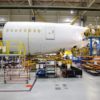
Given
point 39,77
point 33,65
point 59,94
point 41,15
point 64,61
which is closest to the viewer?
point 59,94

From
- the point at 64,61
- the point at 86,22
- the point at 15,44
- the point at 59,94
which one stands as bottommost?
the point at 59,94

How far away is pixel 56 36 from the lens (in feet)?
36.0

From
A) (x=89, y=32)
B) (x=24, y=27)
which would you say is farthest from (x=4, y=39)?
(x=89, y=32)

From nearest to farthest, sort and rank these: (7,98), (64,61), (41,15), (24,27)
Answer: (7,98) < (64,61) < (24,27) < (41,15)

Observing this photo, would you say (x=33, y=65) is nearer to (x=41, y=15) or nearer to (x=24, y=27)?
(x=24, y=27)

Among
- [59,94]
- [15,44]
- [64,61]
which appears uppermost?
[15,44]

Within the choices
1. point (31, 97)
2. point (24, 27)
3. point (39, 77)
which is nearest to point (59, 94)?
point (31, 97)

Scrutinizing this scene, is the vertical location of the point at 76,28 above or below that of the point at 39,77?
above

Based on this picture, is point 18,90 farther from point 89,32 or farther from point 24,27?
point 89,32

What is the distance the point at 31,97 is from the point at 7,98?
0.79m

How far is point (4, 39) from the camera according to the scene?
11102 millimetres

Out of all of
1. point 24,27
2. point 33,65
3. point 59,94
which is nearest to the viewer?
point 59,94

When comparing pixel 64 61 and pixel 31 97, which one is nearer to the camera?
pixel 31 97

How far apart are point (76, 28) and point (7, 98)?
7176mm
